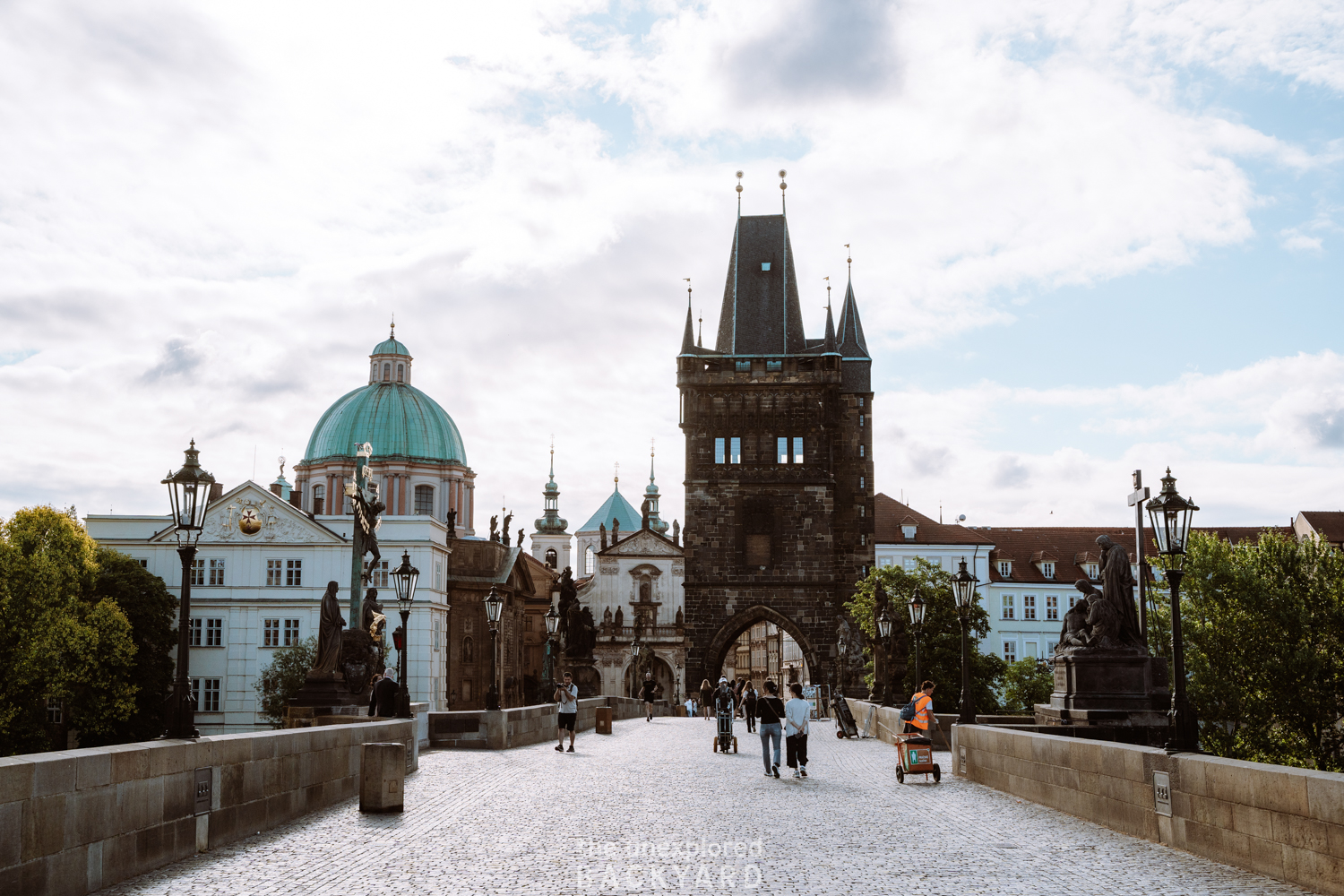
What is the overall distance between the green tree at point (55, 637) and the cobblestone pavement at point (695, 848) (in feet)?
A: 107

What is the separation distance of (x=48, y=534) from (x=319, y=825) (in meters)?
41.3

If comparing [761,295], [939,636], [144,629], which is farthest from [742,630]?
[144,629]

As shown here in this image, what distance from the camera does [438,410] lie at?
9275 centimetres

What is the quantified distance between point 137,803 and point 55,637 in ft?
134

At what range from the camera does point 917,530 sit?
8325 cm

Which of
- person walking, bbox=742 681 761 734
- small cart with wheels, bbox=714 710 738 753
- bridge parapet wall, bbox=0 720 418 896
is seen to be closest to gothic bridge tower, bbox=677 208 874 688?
person walking, bbox=742 681 761 734

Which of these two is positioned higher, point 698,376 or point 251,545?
point 698,376

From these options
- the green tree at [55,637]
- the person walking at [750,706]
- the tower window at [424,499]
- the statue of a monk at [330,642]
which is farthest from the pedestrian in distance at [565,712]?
the tower window at [424,499]

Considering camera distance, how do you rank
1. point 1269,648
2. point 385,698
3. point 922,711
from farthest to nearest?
1. point 1269,648
2. point 385,698
3. point 922,711

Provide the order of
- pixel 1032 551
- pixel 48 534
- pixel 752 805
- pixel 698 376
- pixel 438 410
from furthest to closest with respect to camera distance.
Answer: pixel 438 410
pixel 1032 551
pixel 698 376
pixel 48 534
pixel 752 805

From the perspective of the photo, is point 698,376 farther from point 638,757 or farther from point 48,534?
point 638,757

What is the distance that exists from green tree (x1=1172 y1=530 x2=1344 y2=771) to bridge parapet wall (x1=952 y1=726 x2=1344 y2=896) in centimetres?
2998

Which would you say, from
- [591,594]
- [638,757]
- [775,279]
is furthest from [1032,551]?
[638,757]

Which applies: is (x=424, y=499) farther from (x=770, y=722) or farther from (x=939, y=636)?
(x=770, y=722)
